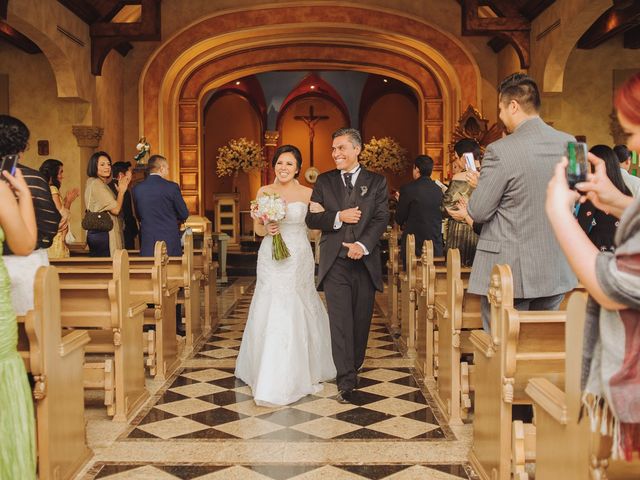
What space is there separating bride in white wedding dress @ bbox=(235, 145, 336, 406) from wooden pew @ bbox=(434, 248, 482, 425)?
1016 mm

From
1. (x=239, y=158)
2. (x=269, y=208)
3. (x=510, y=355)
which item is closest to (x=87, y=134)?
(x=269, y=208)

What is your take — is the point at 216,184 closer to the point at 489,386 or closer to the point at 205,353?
the point at 205,353

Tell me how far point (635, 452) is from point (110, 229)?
622 cm

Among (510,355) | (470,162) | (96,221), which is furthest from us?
(96,221)

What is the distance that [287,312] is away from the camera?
5.30 m

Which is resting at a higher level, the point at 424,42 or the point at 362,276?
the point at 424,42

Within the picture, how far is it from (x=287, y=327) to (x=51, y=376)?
2.10 meters

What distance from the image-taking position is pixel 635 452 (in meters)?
1.79

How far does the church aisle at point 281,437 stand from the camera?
384cm

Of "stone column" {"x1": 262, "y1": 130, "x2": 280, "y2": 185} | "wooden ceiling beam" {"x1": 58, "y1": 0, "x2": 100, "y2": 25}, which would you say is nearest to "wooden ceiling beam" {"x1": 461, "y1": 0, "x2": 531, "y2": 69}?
"wooden ceiling beam" {"x1": 58, "y1": 0, "x2": 100, "y2": 25}

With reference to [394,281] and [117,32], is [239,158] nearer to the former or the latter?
[117,32]

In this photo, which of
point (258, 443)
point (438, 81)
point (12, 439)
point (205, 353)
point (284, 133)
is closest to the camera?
point (12, 439)

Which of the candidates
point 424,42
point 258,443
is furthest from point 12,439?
point 424,42

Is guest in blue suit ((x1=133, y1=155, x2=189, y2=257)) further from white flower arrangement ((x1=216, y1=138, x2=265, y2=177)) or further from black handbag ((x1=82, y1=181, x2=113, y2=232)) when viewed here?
white flower arrangement ((x1=216, y1=138, x2=265, y2=177))
